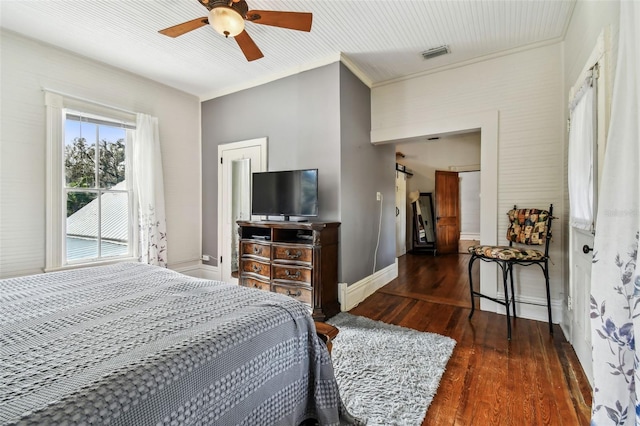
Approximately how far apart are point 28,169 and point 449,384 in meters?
4.04

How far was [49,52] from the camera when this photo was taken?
2.87 m

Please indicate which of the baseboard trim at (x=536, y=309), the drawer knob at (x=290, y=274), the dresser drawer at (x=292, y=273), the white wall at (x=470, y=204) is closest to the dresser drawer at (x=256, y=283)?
the dresser drawer at (x=292, y=273)

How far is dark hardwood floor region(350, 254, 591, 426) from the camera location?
1.55 m

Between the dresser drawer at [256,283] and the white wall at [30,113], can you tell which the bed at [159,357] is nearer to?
the dresser drawer at [256,283]

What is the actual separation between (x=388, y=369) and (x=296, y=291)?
118 centimetres

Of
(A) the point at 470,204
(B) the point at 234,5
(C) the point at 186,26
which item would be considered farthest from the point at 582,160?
(A) the point at 470,204

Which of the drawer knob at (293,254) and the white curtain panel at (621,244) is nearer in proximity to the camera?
the white curtain panel at (621,244)

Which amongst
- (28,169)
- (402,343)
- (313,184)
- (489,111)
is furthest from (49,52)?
(489,111)

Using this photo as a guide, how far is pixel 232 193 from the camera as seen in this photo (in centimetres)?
401

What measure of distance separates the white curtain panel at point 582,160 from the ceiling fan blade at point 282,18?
74.2 inches

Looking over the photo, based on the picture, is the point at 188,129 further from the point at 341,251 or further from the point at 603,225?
the point at 603,225

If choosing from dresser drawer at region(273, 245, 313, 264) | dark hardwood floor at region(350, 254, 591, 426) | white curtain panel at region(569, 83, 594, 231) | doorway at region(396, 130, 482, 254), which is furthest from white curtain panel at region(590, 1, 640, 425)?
doorway at region(396, 130, 482, 254)

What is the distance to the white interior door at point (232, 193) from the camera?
382cm

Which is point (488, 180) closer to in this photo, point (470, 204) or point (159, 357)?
point (159, 357)
